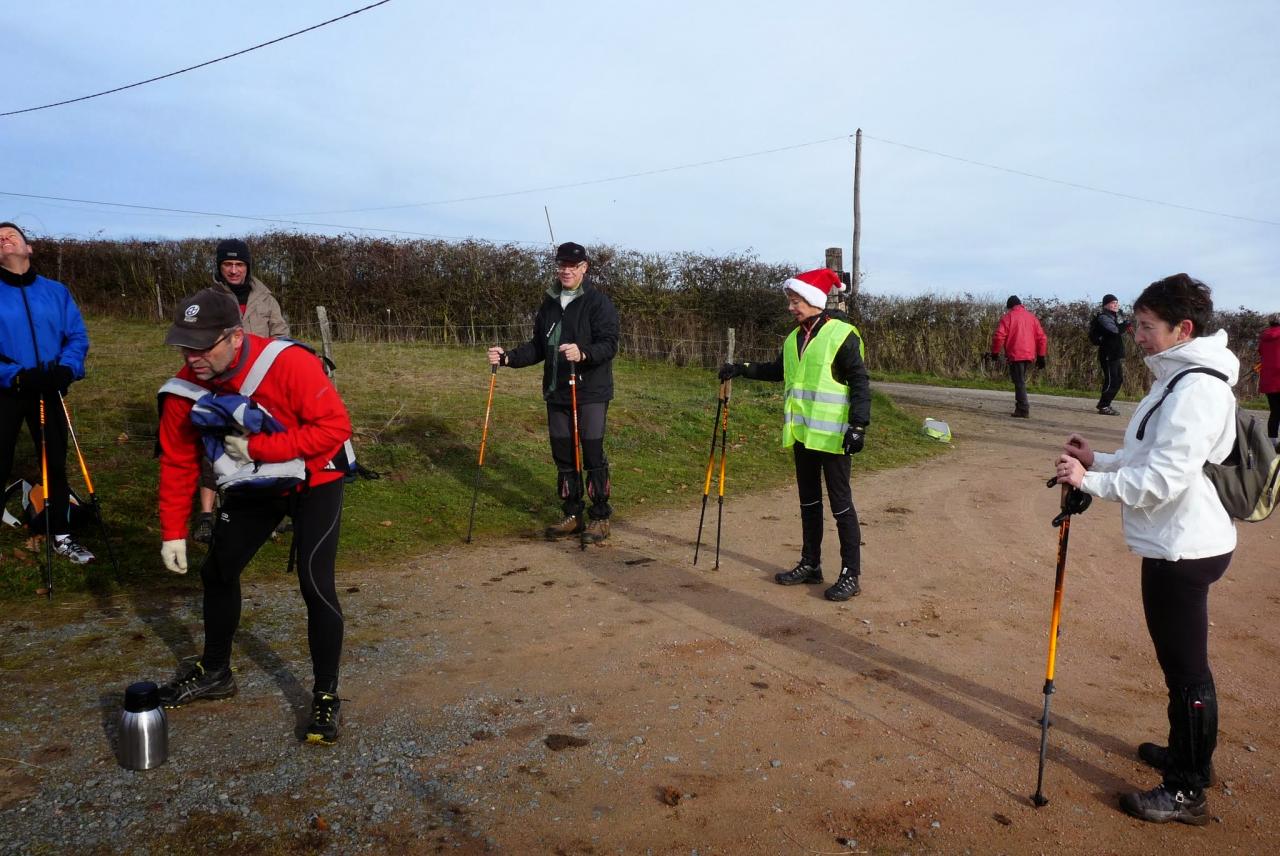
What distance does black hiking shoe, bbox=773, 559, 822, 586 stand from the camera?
21.3 ft

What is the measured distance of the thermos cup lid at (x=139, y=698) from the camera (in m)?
3.66

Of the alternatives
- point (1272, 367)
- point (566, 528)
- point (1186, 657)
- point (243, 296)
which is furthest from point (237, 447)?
point (1272, 367)

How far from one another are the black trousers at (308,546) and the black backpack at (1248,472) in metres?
3.42

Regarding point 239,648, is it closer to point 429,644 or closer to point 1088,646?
point 429,644

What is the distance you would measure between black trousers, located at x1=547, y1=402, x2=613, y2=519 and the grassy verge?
0.62 metres

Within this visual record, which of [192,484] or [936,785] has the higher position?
[192,484]

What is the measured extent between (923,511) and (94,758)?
7216 mm

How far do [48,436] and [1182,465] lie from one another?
661 centimetres

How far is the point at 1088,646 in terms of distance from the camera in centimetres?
538

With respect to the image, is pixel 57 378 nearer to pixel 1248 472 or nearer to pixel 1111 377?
pixel 1248 472

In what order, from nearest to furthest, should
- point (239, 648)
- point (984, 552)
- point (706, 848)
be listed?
1. point (706, 848)
2. point (239, 648)
3. point (984, 552)

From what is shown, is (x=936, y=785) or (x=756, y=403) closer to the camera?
(x=936, y=785)

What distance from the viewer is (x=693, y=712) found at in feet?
14.4

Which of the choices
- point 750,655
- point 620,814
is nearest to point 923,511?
point 750,655
